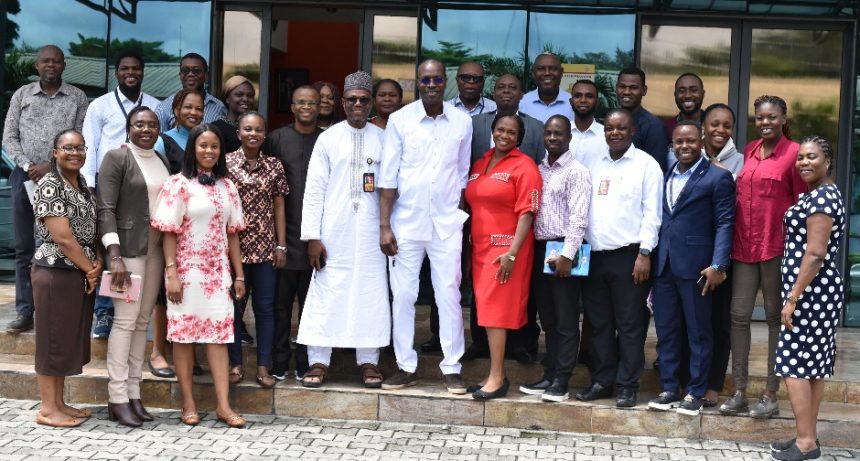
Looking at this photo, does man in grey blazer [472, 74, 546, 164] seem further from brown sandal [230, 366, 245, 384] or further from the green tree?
the green tree

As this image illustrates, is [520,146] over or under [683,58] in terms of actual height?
under

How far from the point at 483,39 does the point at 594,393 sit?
3.71m

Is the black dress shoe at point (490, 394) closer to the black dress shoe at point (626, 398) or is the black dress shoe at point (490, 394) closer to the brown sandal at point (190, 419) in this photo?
the black dress shoe at point (626, 398)

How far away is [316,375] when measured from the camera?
22.7ft

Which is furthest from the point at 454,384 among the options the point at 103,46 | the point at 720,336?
the point at 103,46

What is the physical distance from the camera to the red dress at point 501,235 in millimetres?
6559

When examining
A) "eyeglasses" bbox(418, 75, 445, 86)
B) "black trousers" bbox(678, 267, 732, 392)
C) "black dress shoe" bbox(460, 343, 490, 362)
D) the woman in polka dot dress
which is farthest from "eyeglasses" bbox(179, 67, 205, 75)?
the woman in polka dot dress

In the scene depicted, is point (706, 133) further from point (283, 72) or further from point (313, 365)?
point (283, 72)

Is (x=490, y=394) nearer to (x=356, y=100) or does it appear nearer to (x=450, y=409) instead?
(x=450, y=409)

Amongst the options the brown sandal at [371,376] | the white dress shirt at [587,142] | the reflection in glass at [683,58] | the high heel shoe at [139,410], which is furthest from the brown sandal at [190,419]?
the reflection in glass at [683,58]

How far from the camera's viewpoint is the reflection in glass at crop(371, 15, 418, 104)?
9.42m

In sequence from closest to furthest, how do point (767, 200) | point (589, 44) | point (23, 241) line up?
point (767, 200), point (23, 241), point (589, 44)

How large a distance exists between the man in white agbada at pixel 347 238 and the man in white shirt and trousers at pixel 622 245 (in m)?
1.33

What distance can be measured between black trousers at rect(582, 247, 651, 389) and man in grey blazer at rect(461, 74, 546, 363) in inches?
22.1
